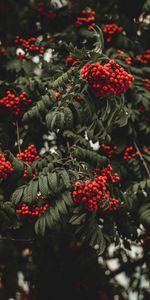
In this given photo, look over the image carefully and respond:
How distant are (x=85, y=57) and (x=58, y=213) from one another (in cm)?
115

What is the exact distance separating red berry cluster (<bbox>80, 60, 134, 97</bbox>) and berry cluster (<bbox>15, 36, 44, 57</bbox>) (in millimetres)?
1729

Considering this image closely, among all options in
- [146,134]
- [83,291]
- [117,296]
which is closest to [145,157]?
[146,134]

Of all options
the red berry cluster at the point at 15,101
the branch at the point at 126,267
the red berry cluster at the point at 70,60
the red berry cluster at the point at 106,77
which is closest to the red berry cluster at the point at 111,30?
the red berry cluster at the point at 70,60

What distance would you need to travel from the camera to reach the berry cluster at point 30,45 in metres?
5.05

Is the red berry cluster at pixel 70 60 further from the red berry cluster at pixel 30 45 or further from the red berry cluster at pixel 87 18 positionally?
the red berry cluster at pixel 87 18

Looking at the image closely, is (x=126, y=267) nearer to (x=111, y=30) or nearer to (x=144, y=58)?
(x=144, y=58)

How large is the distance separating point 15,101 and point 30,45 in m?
0.99

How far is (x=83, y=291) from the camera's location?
6.22m

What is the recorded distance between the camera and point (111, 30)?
530 centimetres

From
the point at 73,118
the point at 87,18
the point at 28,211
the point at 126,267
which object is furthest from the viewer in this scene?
the point at 126,267

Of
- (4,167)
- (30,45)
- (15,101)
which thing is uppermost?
(30,45)

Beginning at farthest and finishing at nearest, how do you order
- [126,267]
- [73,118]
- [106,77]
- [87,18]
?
1. [126,267]
2. [87,18]
3. [73,118]
4. [106,77]

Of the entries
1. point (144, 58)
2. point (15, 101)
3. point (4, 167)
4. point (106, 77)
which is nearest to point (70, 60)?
point (15, 101)

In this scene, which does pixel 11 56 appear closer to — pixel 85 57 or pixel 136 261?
pixel 85 57
